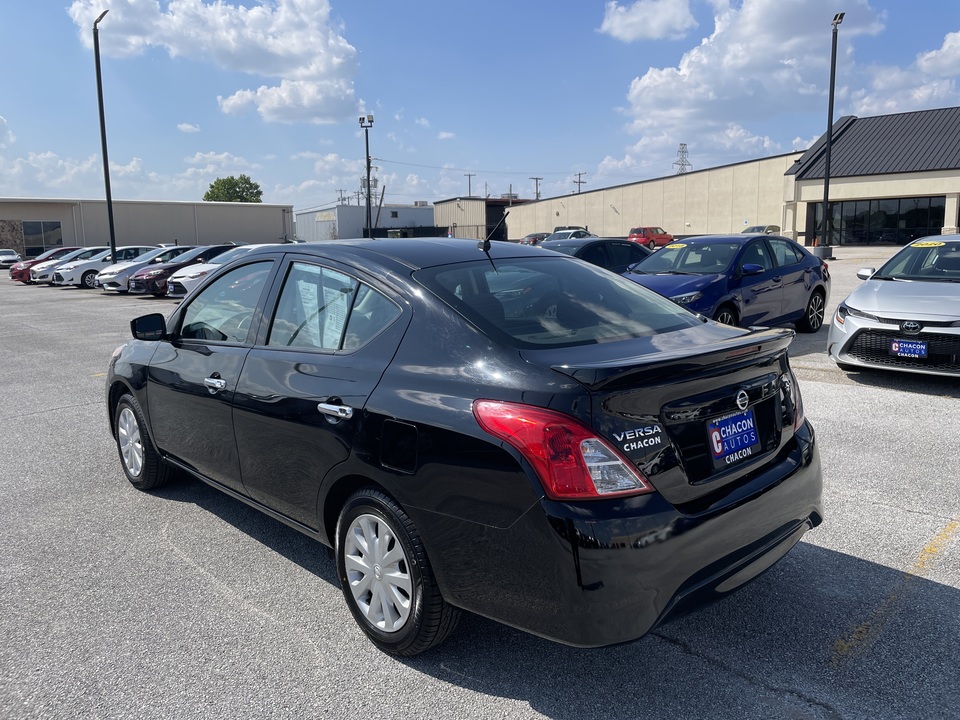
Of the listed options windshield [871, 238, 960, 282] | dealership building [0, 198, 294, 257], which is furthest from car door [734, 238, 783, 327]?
dealership building [0, 198, 294, 257]

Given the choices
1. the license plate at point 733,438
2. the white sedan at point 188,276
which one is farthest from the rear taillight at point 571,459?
the white sedan at point 188,276

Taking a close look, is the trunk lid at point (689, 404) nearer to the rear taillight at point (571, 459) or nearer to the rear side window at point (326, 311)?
the rear taillight at point (571, 459)

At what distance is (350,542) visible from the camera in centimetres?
310

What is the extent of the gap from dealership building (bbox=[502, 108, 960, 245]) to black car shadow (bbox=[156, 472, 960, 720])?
36.6 metres

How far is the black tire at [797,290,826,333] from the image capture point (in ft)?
37.0

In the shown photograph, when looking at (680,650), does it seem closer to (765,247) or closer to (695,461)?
(695,461)

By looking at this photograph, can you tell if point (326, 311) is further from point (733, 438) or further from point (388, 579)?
point (733, 438)

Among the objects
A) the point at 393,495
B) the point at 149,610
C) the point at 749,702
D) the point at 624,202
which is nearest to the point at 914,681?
the point at 749,702

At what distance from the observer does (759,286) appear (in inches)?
398

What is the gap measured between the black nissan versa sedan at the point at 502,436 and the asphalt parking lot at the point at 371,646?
12.6 inches

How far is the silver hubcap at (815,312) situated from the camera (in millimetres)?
11367

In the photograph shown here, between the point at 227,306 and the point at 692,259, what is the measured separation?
7686mm

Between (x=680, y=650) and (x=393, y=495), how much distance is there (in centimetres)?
130

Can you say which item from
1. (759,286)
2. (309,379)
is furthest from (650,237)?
(309,379)
